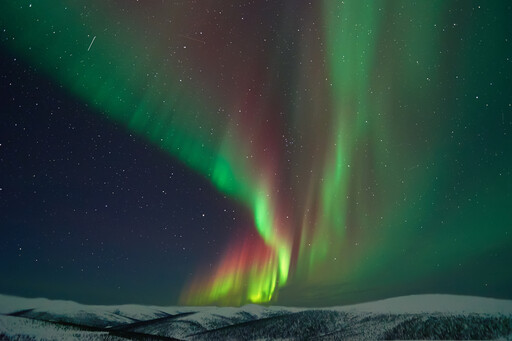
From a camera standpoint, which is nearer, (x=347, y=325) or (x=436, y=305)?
(x=347, y=325)

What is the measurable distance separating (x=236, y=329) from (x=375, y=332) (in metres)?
26.4

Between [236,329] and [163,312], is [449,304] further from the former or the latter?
[163,312]

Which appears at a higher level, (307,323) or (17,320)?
(307,323)

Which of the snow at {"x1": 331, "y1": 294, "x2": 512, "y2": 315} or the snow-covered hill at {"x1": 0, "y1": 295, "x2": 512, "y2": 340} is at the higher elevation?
the snow at {"x1": 331, "y1": 294, "x2": 512, "y2": 315}

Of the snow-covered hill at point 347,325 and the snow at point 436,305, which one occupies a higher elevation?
the snow at point 436,305

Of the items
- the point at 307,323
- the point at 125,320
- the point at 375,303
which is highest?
the point at 375,303

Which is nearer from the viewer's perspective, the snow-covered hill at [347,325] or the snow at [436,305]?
the snow-covered hill at [347,325]

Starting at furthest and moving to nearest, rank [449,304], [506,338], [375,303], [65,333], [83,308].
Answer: [83,308] → [375,303] → [449,304] → [506,338] → [65,333]

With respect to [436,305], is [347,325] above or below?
below

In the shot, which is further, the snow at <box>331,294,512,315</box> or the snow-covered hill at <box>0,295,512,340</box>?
the snow at <box>331,294,512,315</box>

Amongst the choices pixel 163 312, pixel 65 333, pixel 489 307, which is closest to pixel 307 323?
pixel 489 307

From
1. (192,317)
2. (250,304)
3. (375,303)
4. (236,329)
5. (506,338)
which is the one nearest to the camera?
(506,338)

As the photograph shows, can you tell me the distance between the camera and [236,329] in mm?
71000

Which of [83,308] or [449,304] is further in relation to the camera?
[83,308]
